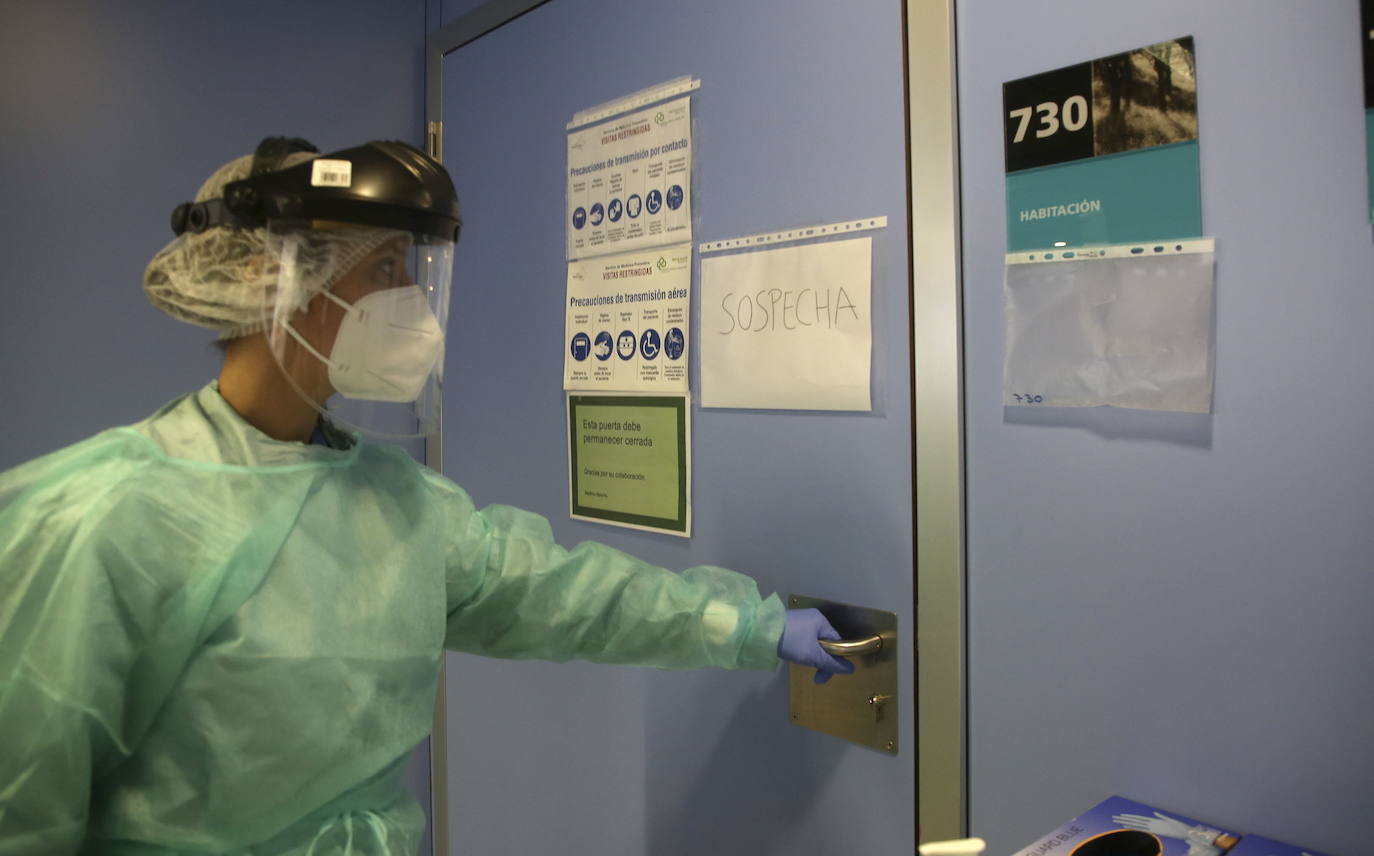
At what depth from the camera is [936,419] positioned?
1.03m

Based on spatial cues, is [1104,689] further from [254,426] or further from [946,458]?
[254,426]

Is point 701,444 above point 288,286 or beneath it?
beneath

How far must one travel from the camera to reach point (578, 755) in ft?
5.03

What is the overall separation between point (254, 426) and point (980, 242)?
796 millimetres

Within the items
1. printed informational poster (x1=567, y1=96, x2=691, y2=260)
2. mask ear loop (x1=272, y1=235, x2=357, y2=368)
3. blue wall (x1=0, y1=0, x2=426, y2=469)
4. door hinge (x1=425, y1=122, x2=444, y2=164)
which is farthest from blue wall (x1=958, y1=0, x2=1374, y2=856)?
blue wall (x1=0, y1=0, x2=426, y2=469)

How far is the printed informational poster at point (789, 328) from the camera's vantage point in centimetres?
110

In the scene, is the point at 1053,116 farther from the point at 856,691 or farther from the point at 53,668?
the point at 53,668

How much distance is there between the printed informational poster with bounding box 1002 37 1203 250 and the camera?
86 cm

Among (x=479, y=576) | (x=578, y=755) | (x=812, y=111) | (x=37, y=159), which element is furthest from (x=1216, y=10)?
(x=37, y=159)

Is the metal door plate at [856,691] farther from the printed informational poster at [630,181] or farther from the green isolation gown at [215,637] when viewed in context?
the printed informational poster at [630,181]

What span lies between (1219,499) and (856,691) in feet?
1.56

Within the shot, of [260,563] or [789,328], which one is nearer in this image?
[260,563]

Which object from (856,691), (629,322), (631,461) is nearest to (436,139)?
(629,322)

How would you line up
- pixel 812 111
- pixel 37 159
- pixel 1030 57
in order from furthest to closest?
pixel 37 159
pixel 812 111
pixel 1030 57
